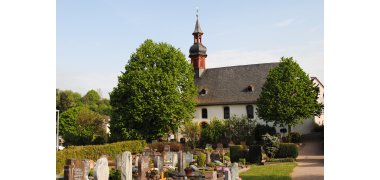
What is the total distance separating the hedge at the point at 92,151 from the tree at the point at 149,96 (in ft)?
5.51

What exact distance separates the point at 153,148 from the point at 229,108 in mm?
10876

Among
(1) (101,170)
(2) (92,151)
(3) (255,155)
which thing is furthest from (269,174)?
(2) (92,151)

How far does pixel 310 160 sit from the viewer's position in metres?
25.8

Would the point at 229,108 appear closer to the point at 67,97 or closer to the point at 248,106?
the point at 248,106

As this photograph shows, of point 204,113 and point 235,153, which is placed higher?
point 204,113

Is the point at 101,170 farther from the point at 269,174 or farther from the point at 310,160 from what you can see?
the point at 310,160

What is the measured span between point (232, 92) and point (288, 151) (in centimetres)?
1480

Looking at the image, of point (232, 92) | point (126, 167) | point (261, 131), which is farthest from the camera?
point (232, 92)

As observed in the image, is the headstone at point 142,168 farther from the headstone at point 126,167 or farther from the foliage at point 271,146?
the foliage at point 271,146

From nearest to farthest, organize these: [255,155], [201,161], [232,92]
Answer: [201,161], [255,155], [232,92]

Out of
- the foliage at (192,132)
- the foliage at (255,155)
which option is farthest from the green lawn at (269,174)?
the foliage at (192,132)

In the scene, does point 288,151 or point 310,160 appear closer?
point 310,160

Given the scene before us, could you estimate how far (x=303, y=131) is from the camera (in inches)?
1480
